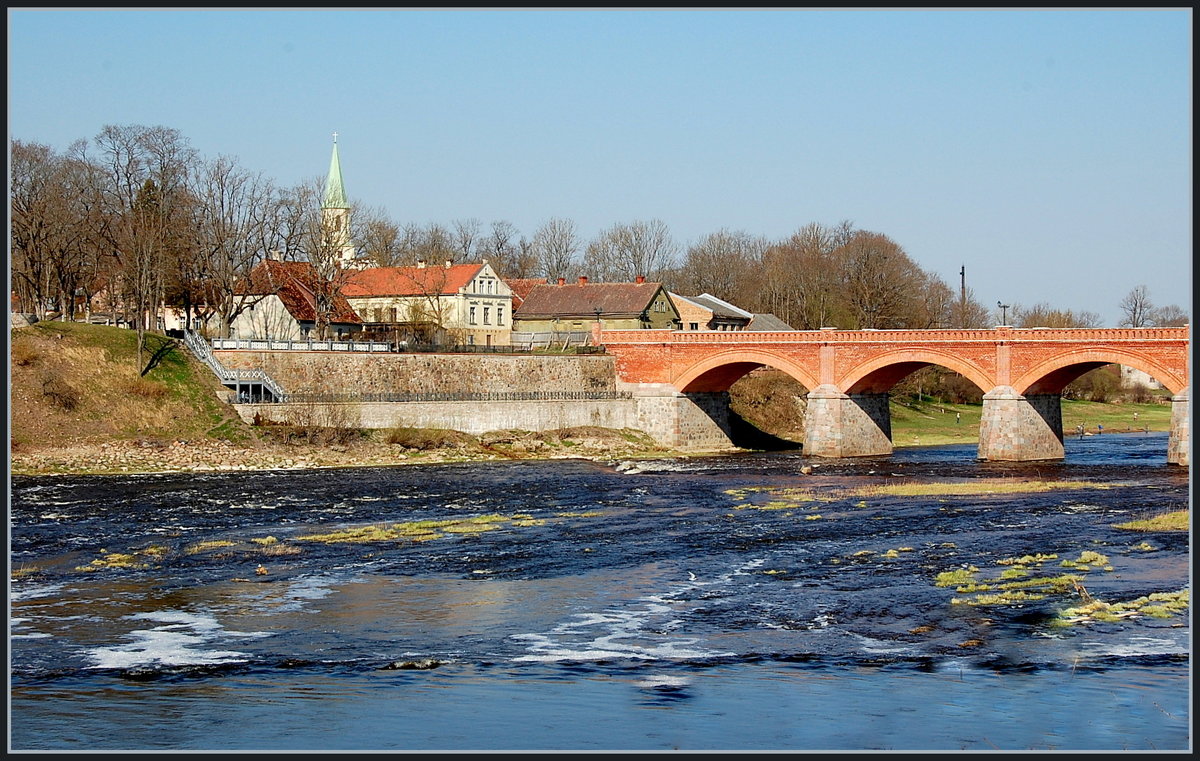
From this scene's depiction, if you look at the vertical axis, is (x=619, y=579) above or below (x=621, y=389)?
below

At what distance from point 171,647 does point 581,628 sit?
300 inches

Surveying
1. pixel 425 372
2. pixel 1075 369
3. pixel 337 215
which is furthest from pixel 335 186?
pixel 1075 369

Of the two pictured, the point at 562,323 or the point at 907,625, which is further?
the point at 562,323

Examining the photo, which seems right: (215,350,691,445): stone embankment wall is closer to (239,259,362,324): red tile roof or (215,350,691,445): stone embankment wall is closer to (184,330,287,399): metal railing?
(184,330,287,399): metal railing

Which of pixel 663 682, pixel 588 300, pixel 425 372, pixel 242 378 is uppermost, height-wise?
pixel 588 300

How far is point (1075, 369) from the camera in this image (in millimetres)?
65688

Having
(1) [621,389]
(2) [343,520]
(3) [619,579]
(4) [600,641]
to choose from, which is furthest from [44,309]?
(4) [600,641]

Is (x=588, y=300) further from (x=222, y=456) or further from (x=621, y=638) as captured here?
(x=621, y=638)

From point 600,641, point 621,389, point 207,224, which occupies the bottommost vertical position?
point 600,641

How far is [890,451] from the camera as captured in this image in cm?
7262

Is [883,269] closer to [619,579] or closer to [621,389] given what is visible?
[621,389]

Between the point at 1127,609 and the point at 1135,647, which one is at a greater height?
the point at 1127,609

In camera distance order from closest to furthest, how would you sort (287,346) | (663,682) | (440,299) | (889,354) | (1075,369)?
(663,682) < (1075,369) < (889,354) < (287,346) < (440,299)

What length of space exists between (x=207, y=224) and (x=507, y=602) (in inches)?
2200
